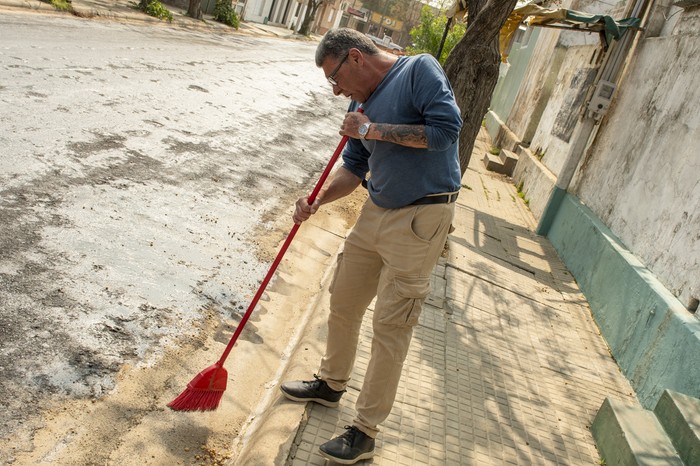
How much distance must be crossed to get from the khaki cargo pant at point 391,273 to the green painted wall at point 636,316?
2.48 m

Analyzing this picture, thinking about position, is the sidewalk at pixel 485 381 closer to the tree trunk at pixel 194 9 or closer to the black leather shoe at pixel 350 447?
the black leather shoe at pixel 350 447

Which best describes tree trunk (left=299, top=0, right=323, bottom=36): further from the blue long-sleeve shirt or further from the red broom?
the blue long-sleeve shirt

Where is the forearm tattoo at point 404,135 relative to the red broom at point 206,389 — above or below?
above

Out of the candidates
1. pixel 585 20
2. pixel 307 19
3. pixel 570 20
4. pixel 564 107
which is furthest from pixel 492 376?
pixel 307 19

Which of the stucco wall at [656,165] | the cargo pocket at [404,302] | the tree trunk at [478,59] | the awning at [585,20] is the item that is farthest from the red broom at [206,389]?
the awning at [585,20]

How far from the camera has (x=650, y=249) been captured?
6793 mm

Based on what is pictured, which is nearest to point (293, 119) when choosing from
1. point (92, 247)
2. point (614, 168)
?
point (614, 168)

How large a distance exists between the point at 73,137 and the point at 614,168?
610cm

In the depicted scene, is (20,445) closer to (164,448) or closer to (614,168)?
(164,448)

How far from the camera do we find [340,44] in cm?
329

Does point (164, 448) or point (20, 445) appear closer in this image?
point (20, 445)

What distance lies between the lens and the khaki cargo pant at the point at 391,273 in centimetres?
334

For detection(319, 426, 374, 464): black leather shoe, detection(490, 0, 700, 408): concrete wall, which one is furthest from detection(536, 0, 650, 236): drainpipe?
detection(319, 426, 374, 464): black leather shoe

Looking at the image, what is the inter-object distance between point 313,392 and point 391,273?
918mm
